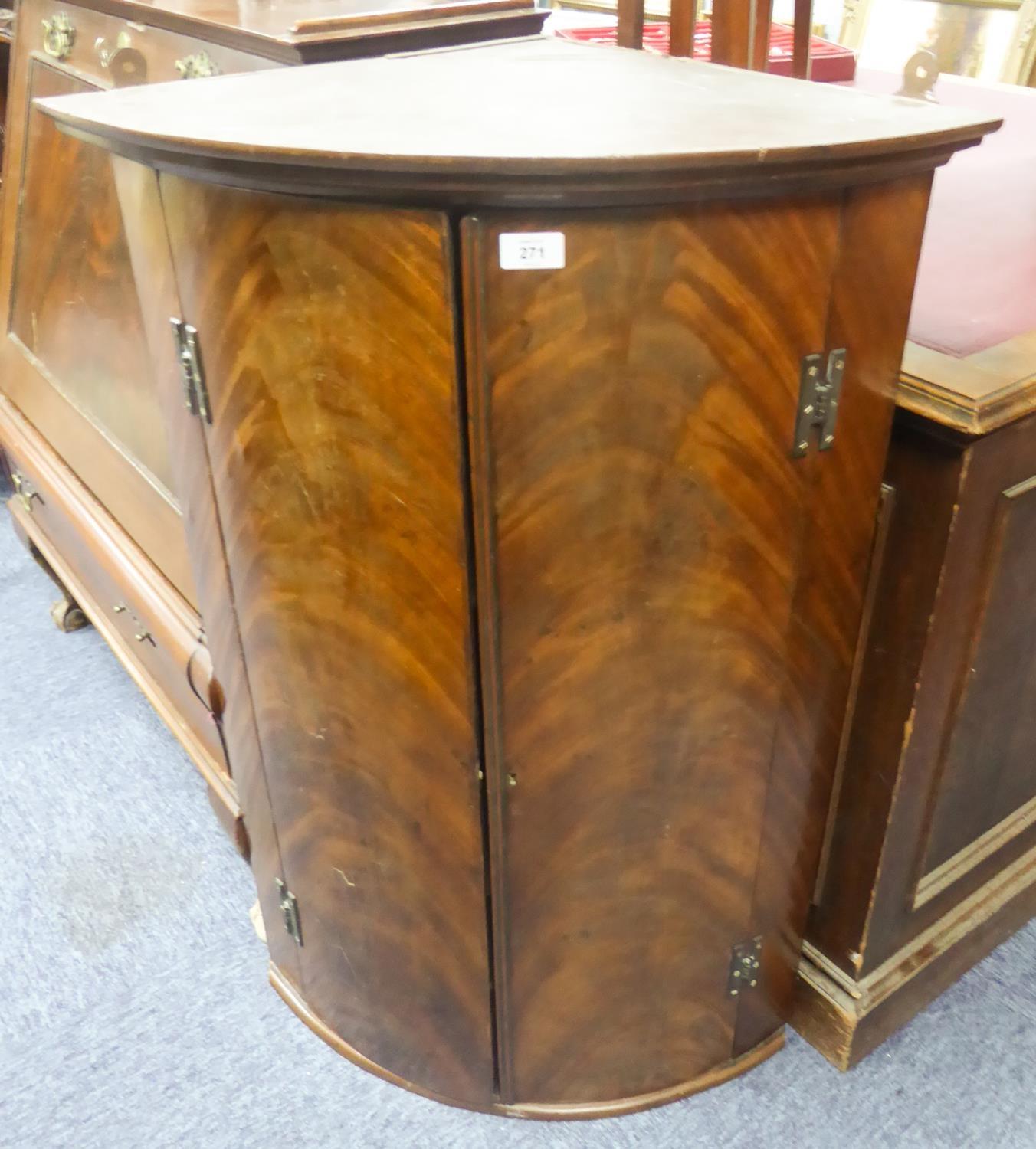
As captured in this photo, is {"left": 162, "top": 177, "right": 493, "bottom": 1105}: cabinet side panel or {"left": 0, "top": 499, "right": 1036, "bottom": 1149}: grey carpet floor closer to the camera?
{"left": 162, "top": 177, "right": 493, "bottom": 1105}: cabinet side panel

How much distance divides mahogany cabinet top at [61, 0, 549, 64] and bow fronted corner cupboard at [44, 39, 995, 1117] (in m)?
0.12

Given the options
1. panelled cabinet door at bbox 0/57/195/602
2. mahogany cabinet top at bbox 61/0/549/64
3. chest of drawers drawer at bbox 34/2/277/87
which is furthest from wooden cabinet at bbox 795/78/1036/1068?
panelled cabinet door at bbox 0/57/195/602

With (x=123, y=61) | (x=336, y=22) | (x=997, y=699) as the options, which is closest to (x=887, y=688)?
(x=997, y=699)

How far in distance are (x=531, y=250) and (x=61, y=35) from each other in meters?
1.16

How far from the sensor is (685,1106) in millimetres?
1271

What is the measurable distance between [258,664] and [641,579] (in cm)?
43

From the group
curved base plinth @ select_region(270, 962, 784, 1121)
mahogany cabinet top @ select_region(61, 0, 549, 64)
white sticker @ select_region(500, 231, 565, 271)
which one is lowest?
curved base plinth @ select_region(270, 962, 784, 1121)

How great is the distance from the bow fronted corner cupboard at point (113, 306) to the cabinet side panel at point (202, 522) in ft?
0.53

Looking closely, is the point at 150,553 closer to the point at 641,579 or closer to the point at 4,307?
the point at 4,307

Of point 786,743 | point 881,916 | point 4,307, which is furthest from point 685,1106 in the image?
point 4,307

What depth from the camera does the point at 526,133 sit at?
71 centimetres

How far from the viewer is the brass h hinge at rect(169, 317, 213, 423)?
0.89 meters

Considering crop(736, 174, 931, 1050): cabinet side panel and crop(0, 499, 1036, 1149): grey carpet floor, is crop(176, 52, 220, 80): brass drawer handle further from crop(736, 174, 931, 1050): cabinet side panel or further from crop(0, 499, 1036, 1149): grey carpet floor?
crop(0, 499, 1036, 1149): grey carpet floor

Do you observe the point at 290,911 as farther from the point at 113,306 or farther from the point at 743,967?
the point at 113,306
